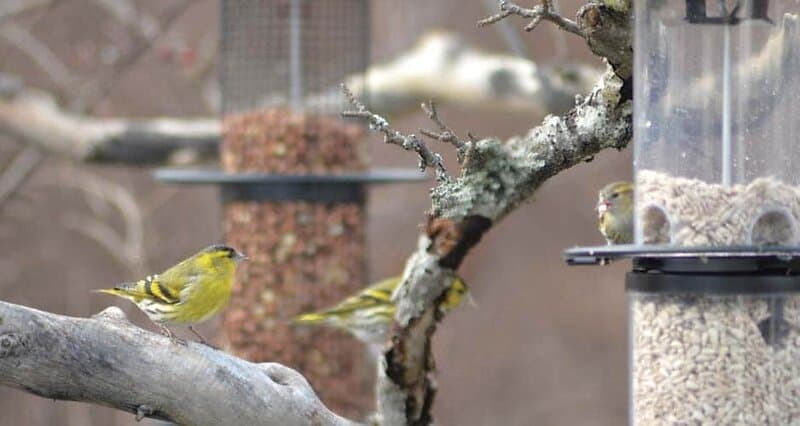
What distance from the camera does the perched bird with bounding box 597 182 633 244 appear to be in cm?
439

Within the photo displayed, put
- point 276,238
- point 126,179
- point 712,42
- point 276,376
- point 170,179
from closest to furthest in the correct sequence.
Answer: point 712,42 → point 276,376 → point 170,179 → point 276,238 → point 126,179

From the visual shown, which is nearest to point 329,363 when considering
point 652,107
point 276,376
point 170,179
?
point 170,179

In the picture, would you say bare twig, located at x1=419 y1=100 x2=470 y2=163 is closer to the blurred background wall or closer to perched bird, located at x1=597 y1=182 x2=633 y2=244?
perched bird, located at x1=597 y1=182 x2=633 y2=244

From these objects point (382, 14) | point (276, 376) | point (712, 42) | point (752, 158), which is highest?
point (382, 14)

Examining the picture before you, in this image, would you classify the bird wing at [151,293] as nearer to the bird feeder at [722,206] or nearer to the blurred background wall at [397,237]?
the bird feeder at [722,206]

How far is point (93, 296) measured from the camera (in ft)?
39.4

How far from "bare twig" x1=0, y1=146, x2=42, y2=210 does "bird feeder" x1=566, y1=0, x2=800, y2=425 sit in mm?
6689

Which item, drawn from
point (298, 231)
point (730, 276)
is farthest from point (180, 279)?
point (730, 276)

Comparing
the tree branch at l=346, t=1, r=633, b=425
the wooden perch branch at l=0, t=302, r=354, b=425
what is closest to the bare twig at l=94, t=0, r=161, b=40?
the tree branch at l=346, t=1, r=633, b=425

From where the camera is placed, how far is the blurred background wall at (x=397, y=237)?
38.3ft

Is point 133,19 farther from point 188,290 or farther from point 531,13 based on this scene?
point 531,13

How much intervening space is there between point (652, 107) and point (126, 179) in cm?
930

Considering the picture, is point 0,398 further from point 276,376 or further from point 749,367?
point 749,367

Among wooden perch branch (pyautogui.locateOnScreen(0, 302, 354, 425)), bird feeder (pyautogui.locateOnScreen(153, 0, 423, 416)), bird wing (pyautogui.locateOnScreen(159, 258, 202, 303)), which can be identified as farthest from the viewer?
bird feeder (pyautogui.locateOnScreen(153, 0, 423, 416))
